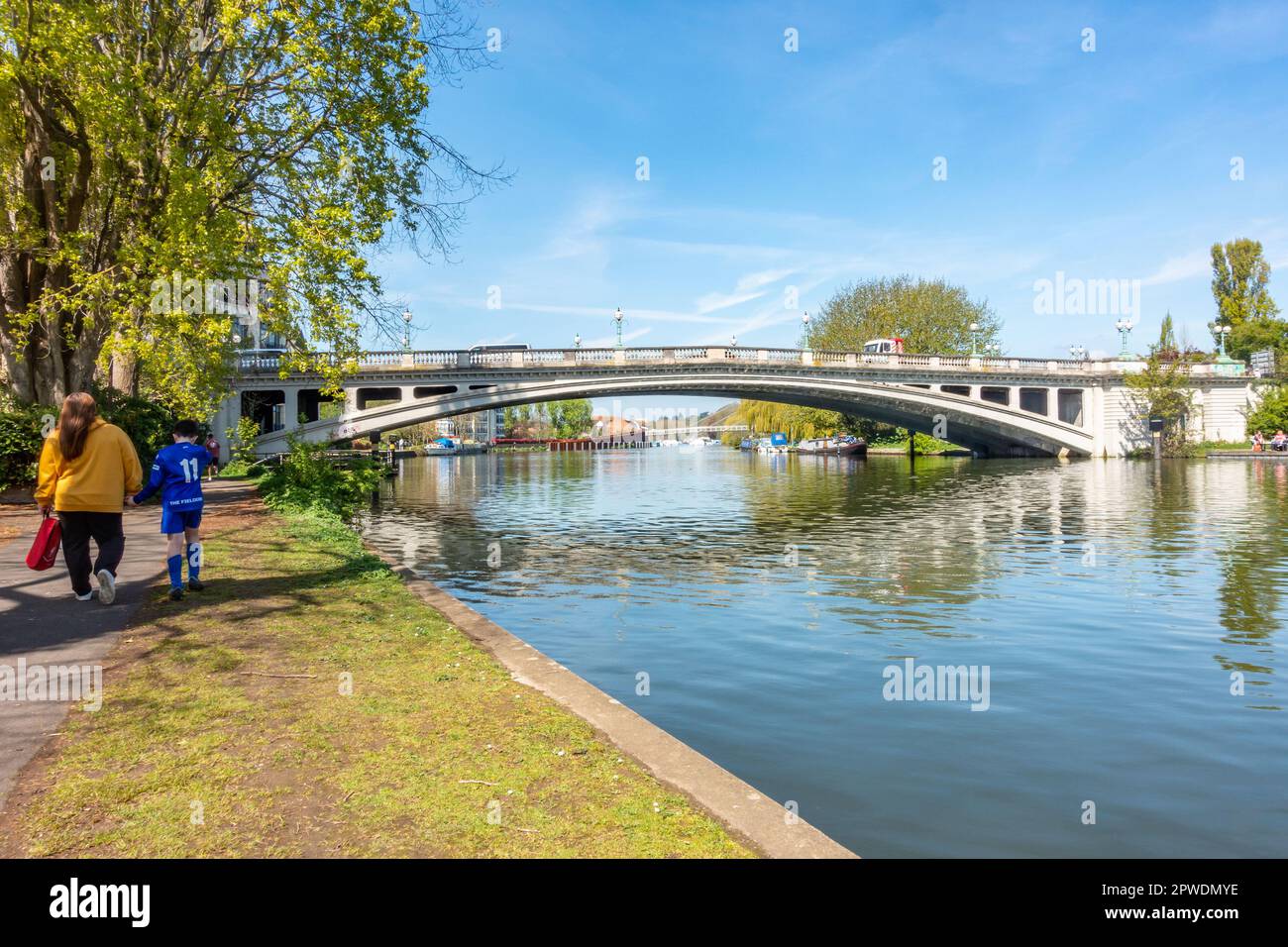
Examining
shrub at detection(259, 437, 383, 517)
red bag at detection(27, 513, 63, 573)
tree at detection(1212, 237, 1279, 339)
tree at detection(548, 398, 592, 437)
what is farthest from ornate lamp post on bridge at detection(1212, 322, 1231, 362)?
tree at detection(548, 398, 592, 437)

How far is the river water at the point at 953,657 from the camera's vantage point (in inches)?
224

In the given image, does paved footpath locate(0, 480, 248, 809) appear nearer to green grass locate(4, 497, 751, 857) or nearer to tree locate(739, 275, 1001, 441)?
green grass locate(4, 497, 751, 857)

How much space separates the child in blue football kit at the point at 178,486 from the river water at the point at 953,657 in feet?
13.6

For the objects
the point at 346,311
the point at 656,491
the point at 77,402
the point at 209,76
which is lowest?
the point at 656,491

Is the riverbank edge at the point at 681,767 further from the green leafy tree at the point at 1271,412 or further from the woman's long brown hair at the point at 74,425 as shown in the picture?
Result: the green leafy tree at the point at 1271,412

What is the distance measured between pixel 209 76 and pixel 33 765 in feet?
61.1

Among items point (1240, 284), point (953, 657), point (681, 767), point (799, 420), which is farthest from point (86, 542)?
point (1240, 284)

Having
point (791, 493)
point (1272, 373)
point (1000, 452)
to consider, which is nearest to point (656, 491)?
point (791, 493)

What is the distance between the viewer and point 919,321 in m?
79.2

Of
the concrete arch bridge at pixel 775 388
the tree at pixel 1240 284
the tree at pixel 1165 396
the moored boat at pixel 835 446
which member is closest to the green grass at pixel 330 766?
the concrete arch bridge at pixel 775 388

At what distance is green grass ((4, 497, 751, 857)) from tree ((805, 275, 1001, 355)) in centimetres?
7552

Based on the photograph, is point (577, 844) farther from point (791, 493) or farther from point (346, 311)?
point (791, 493)
